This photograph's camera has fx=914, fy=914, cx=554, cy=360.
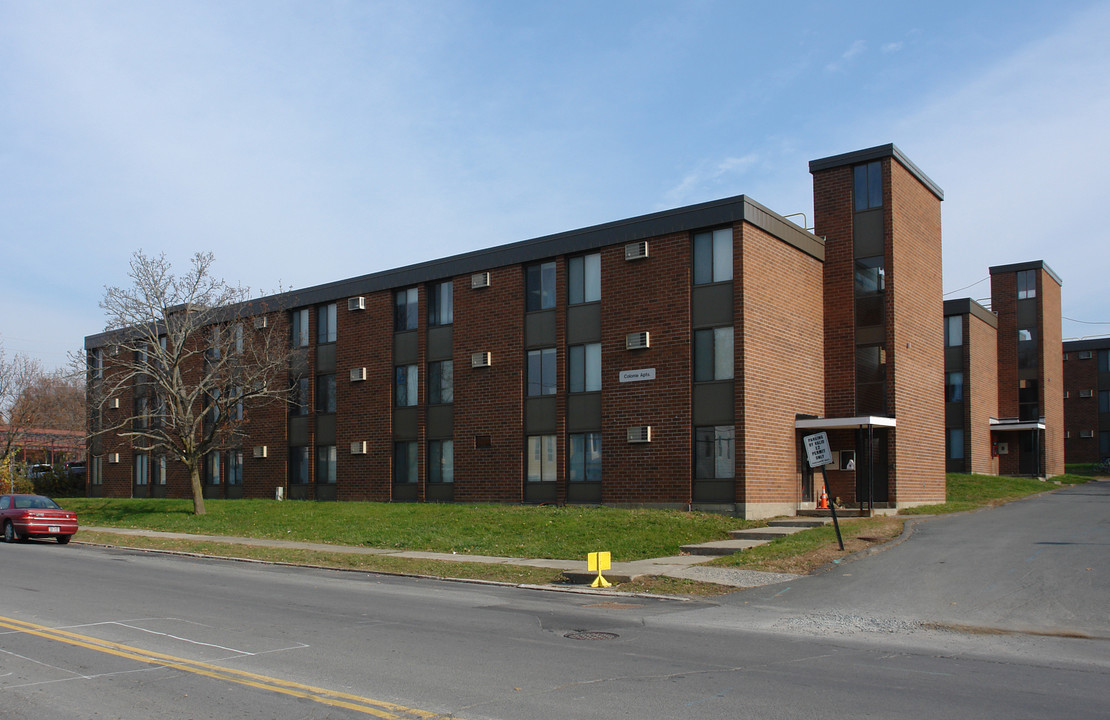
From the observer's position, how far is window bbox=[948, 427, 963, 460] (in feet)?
151

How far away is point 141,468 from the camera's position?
147 ft

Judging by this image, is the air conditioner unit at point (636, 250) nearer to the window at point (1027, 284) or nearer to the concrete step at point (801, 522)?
the concrete step at point (801, 522)

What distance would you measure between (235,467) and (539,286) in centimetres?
1811

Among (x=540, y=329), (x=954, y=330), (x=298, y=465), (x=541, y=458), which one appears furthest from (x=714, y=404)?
(x=954, y=330)

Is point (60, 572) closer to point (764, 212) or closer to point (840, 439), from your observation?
point (764, 212)

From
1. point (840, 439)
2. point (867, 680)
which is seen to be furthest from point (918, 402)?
point (867, 680)

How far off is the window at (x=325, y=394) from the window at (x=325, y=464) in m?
1.49

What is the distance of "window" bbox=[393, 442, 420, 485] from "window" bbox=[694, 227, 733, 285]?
12668mm

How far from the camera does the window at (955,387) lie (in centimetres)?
4622

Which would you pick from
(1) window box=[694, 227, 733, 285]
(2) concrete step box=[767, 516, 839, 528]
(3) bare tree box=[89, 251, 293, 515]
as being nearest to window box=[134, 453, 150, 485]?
(3) bare tree box=[89, 251, 293, 515]

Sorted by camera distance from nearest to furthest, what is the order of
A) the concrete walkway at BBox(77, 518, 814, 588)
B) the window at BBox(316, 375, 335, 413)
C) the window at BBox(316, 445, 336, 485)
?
the concrete walkway at BBox(77, 518, 814, 588) → the window at BBox(316, 445, 336, 485) → the window at BBox(316, 375, 335, 413)

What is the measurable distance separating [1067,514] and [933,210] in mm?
11418

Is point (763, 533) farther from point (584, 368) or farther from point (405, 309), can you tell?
point (405, 309)

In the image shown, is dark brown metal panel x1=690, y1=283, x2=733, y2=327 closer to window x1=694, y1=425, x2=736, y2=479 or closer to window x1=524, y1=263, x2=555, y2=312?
window x1=694, y1=425, x2=736, y2=479
